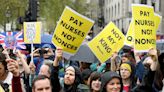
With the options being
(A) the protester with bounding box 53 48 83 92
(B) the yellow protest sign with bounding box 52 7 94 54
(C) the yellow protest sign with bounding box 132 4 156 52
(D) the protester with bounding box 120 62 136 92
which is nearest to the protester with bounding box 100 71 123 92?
(C) the yellow protest sign with bounding box 132 4 156 52

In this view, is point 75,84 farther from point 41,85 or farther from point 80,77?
point 41,85

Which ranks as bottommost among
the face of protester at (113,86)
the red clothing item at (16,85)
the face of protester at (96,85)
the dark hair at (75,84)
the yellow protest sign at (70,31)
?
the dark hair at (75,84)

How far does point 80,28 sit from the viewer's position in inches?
285

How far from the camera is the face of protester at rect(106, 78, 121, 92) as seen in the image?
4.96 meters

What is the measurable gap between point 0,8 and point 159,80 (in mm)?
29472

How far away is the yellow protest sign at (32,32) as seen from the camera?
32.9 ft

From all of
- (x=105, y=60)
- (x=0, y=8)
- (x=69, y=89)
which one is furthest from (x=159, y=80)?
(x=0, y=8)

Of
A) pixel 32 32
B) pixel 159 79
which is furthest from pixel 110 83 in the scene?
pixel 32 32

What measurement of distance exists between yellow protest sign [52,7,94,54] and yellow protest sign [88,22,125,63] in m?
0.96

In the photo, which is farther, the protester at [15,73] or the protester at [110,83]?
the protester at [110,83]

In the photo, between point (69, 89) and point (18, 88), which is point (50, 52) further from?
point (18, 88)

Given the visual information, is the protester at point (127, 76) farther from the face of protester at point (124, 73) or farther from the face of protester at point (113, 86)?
the face of protester at point (113, 86)

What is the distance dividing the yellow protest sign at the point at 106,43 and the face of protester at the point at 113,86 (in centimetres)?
307

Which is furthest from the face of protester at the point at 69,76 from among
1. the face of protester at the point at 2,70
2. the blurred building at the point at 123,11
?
the blurred building at the point at 123,11
